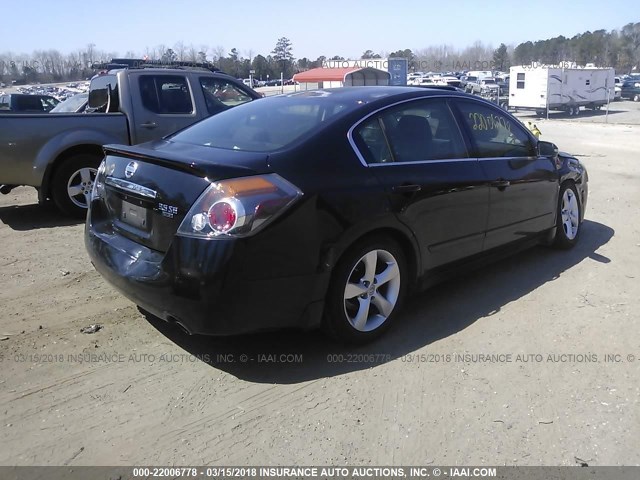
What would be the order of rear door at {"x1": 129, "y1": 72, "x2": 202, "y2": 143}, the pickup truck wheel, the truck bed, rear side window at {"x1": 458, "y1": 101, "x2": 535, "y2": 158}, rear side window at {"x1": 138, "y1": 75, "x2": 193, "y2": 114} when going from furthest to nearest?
rear side window at {"x1": 138, "y1": 75, "x2": 193, "y2": 114} → rear door at {"x1": 129, "y1": 72, "x2": 202, "y2": 143} → the pickup truck wheel → the truck bed → rear side window at {"x1": 458, "y1": 101, "x2": 535, "y2": 158}

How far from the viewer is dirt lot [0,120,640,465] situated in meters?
2.72

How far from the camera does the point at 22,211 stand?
761cm

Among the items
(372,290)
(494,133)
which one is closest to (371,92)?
(494,133)

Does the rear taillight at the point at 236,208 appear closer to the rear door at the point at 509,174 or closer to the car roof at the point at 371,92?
the car roof at the point at 371,92

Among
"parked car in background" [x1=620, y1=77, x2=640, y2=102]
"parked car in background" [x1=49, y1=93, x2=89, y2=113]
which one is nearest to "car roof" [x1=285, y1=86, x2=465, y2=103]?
"parked car in background" [x1=49, y1=93, x2=89, y2=113]

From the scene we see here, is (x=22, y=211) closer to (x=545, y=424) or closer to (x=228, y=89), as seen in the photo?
(x=228, y=89)

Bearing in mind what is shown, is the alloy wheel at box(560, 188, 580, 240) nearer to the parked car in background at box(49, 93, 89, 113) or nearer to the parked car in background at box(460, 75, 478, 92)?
the parked car in background at box(49, 93, 89, 113)

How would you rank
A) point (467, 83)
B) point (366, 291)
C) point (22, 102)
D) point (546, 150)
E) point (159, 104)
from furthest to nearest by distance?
point (467, 83), point (22, 102), point (159, 104), point (546, 150), point (366, 291)

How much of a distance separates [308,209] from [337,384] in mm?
1027

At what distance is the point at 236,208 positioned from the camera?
2.94 m

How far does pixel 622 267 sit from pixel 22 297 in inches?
205

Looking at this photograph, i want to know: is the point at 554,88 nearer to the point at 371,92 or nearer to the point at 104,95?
the point at 104,95

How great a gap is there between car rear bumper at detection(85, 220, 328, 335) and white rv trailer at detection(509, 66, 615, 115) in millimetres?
32296

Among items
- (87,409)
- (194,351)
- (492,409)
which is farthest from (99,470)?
(492,409)
